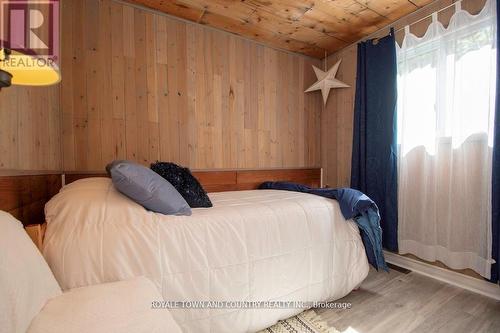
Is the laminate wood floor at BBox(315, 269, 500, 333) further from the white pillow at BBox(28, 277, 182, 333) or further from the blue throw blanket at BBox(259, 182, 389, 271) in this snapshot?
the white pillow at BBox(28, 277, 182, 333)

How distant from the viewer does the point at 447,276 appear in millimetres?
1855

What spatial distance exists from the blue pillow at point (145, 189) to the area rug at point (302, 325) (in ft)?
2.84

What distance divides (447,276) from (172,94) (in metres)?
2.82

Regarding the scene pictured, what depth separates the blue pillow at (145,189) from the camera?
1080 mm

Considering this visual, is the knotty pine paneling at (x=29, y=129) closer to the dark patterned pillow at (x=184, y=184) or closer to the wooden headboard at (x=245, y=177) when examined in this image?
the wooden headboard at (x=245, y=177)

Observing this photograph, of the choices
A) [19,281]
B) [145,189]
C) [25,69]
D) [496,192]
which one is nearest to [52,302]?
[19,281]

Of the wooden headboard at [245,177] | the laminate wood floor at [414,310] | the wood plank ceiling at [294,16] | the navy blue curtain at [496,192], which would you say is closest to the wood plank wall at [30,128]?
the wooden headboard at [245,177]

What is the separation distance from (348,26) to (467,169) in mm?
1682

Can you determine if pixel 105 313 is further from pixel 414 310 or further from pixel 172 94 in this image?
pixel 172 94

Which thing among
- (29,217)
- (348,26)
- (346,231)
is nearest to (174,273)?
(29,217)

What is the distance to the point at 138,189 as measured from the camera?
1089 millimetres

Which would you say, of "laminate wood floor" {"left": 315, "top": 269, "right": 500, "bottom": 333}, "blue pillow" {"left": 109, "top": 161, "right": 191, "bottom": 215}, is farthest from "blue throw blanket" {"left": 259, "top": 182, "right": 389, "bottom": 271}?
"blue pillow" {"left": 109, "top": 161, "right": 191, "bottom": 215}

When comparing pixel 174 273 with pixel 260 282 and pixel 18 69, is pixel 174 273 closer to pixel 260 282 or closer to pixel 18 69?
pixel 260 282

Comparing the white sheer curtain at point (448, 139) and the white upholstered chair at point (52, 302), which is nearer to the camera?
the white upholstered chair at point (52, 302)
